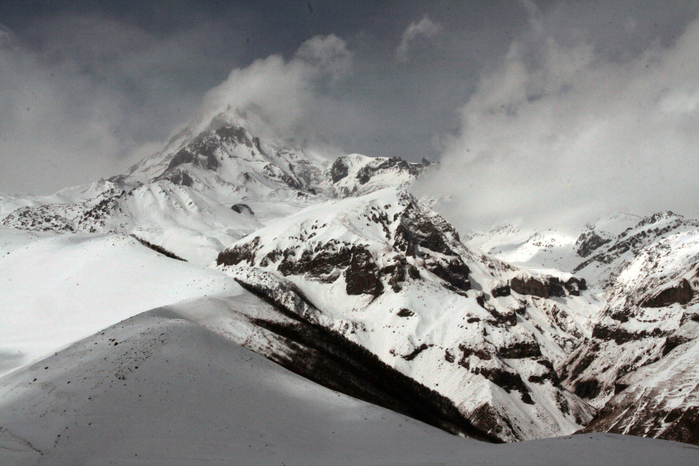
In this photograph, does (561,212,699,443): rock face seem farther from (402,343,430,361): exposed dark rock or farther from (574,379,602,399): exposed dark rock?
(402,343,430,361): exposed dark rock

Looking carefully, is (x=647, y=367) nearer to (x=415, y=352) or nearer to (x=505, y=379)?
(x=505, y=379)

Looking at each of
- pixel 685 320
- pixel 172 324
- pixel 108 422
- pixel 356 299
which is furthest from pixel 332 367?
pixel 685 320

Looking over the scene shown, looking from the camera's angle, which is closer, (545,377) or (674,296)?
(545,377)

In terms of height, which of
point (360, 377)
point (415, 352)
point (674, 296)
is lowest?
point (360, 377)

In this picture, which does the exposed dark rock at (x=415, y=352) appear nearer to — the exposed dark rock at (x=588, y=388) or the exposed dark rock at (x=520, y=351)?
the exposed dark rock at (x=520, y=351)

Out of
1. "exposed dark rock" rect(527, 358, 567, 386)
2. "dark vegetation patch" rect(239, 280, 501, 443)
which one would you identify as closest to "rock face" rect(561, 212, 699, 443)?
"exposed dark rock" rect(527, 358, 567, 386)

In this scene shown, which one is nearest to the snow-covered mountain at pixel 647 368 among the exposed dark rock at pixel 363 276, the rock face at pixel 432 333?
the rock face at pixel 432 333

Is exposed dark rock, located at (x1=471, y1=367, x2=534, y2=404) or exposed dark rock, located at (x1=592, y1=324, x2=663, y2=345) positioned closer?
exposed dark rock, located at (x1=471, y1=367, x2=534, y2=404)

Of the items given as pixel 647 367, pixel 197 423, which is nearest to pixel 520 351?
pixel 647 367

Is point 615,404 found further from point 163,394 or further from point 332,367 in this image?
point 163,394

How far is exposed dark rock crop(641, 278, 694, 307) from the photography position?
177 m

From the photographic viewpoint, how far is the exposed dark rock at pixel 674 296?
17738 cm

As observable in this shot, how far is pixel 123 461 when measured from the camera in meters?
24.7

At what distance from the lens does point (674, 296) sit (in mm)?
180500
